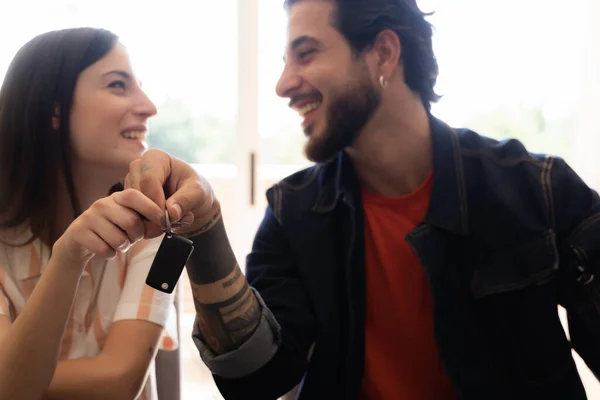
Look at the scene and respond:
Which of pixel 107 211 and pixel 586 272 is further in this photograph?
pixel 586 272

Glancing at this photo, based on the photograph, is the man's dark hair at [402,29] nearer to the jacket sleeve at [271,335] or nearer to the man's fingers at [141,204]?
the jacket sleeve at [271,335]

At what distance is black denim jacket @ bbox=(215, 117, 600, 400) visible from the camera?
1.02 meters

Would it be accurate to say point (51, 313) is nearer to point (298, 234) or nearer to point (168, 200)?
point (168, 200)

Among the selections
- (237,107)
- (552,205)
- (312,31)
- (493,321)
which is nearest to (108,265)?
(312,31)

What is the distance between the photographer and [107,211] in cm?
76

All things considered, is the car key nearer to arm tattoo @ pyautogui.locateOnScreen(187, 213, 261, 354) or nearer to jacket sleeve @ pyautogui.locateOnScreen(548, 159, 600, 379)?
arm tattoo @ pyautogui.locateOnScreen(187, 213, 261, 354)

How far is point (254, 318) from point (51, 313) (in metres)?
0.33

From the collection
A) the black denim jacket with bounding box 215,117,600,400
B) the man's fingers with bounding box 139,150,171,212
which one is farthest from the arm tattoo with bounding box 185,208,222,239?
the black denim jacket with bounding box 215,117,600,400

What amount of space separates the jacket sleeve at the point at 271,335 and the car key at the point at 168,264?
12.3 inches

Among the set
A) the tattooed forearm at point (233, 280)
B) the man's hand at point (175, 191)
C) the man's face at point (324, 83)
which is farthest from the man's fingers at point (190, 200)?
the man's face at point (324, 83)

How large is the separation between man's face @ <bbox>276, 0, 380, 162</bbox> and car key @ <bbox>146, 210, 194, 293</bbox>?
51cm

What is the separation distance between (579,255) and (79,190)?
992 millimetres

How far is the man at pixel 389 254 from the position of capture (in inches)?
39.8

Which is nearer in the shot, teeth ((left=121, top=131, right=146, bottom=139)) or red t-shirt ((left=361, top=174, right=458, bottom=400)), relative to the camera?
red t-shirt ((left=361, top=174, right=458, bottom=400))
